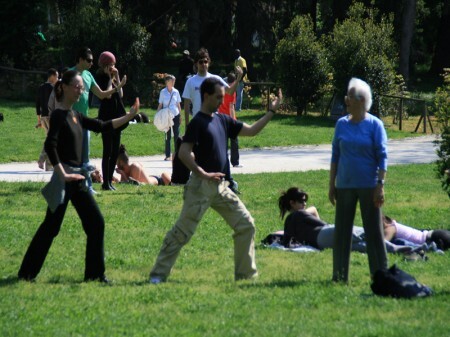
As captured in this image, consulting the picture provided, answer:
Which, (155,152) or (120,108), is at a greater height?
(120,108)

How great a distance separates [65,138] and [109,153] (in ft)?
20.2

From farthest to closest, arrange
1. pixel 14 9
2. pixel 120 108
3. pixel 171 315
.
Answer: pixel 14 9 → pixel 120 108 → pixel 171 315

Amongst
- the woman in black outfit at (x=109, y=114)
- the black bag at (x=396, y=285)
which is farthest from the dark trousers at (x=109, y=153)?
the black bag at (x=396, y=285)

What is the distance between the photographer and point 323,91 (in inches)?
1233

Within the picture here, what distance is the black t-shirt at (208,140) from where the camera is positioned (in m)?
8.87

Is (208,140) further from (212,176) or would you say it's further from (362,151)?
(362,151)

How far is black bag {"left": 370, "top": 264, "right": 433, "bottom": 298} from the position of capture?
8203 mm

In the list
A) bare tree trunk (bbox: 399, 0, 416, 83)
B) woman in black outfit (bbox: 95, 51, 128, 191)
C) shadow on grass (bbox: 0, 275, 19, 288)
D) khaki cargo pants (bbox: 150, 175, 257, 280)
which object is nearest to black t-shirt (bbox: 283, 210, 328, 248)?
khaki cargo pants (bbox: 150, 175, 257, 280)

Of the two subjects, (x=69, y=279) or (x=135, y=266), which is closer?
(x=69, y=279)

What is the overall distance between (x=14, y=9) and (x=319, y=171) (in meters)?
20.4

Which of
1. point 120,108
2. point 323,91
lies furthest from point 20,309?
point 323,91

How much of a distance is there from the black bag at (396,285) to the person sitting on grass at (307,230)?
2356mm

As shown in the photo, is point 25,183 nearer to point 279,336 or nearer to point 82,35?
point 279,336

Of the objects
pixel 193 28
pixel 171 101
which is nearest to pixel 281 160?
pixel 171 101
